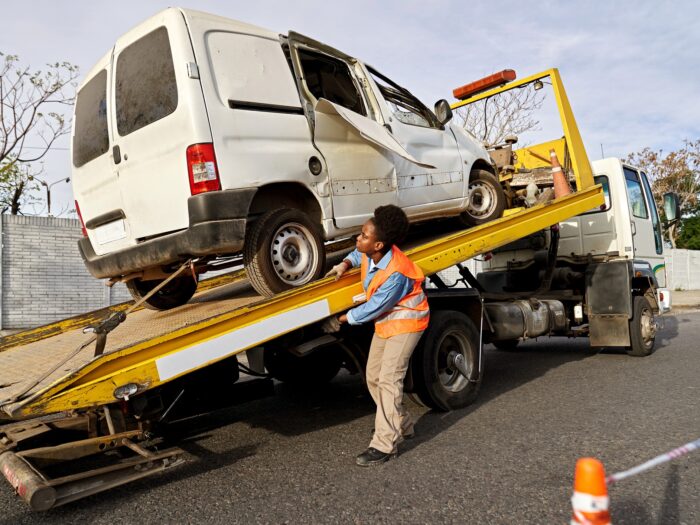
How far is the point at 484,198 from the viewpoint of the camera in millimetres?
5992

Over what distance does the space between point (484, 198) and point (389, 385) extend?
3013 mm

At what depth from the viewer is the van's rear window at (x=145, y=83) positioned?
3.54 meters

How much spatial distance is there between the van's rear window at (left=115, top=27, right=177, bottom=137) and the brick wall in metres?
7.33

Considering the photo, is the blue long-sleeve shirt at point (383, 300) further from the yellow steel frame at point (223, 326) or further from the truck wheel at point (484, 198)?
the truck wheel at point (484, 198)

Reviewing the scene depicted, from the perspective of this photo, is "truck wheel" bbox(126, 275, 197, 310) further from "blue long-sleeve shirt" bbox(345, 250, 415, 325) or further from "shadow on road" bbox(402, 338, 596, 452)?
"shadow on road" bbox(402, 338, 596, 452)

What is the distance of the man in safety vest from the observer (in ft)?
11.6

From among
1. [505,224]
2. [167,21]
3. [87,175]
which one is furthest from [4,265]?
[505,224]

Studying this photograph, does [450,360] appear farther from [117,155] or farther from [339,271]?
[117,155]

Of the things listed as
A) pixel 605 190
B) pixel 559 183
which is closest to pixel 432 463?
pixel 559 183

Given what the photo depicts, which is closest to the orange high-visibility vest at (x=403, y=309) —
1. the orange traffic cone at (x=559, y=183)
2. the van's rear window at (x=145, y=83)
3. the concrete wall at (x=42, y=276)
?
the van's rear window at (x=145, y=83)

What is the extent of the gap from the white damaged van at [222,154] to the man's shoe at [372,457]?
118cm

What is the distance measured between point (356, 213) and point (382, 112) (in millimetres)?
1060

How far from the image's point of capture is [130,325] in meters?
4.03

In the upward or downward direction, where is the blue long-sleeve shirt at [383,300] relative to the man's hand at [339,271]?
downward
